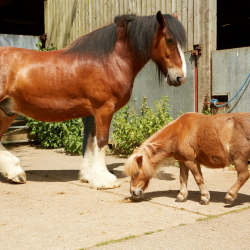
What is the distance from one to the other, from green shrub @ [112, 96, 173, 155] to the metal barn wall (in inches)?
32.4

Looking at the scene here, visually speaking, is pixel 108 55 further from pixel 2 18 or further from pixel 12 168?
pixel 2 18

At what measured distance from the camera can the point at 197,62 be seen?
23.0 feet

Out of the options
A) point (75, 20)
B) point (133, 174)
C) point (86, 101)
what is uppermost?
point (75, 20)

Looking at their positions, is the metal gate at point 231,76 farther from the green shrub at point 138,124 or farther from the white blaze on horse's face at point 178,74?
the white blaze on horse's face at point 178,74

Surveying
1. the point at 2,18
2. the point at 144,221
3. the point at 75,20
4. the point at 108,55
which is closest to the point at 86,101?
the point at 108,55

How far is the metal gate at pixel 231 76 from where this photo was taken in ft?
21.1

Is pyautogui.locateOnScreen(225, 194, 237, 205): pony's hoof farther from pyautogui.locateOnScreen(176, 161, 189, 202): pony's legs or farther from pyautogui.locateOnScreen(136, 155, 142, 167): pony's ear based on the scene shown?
pyautogui.locateOnScreen(136, 155, 142, 167): pony's ear

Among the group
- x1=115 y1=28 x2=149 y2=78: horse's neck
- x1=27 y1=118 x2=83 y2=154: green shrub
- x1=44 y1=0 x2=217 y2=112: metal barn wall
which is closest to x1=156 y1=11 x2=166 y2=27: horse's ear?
x1=115 y1=28 x2=149 y2=78: horse's neck

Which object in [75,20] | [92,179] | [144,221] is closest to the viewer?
[144,221]

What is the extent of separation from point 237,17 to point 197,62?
711 centimetres

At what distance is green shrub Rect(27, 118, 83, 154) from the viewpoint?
815 cm

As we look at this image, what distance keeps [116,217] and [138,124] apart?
4.17 metres

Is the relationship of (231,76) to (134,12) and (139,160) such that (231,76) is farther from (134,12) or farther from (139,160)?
(139,160)

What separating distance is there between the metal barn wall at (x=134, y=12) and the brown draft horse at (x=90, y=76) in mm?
795
